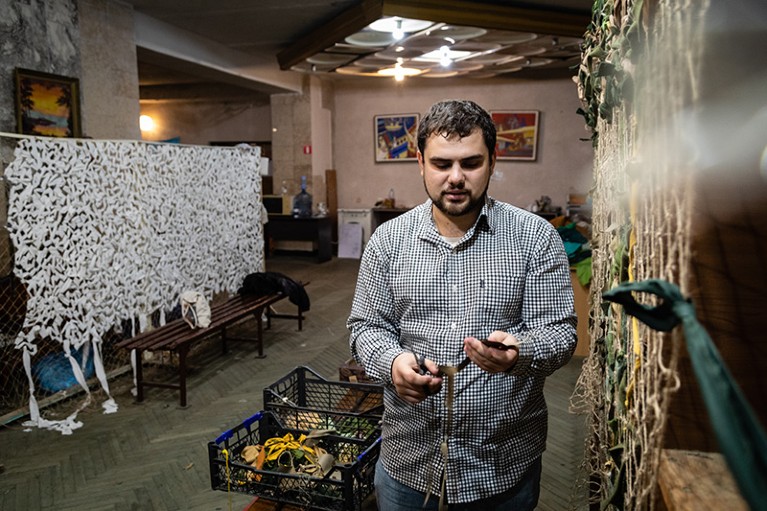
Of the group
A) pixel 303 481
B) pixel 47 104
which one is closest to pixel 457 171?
pixel 303 481

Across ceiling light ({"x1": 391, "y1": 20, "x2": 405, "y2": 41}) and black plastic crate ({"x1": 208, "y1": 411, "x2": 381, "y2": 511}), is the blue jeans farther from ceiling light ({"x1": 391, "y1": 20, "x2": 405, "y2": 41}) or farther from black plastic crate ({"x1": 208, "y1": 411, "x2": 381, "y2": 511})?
ceiling light ({"x1": 391, "y1": 20, "x2": 405, "y2": 41})

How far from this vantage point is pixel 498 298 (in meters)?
1.53

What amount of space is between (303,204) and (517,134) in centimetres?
434

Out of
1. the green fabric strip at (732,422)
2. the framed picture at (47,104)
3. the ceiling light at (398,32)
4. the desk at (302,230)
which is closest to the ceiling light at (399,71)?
the ceiling light at (398,32)

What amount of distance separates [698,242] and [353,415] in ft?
7.39

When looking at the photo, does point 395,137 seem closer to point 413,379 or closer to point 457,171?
point 457,171

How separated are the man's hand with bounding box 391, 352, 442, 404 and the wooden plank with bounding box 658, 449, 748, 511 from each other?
2.11 ft

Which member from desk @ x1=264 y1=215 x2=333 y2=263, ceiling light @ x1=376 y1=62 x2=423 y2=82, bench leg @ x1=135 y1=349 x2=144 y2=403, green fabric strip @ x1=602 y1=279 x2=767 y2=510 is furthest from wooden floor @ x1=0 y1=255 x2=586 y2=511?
ceiling light @ x1=376 y1=62 x2=423 y2=82

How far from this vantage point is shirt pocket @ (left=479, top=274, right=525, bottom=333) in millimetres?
1529

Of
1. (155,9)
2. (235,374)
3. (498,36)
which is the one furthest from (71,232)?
(498,36)

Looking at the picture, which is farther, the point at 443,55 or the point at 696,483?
the point at 443,55

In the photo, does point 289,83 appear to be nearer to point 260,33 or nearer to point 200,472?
point 260,33

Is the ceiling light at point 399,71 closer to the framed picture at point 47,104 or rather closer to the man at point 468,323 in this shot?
the framed picture at point 47,104

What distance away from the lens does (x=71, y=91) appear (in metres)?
5.33
